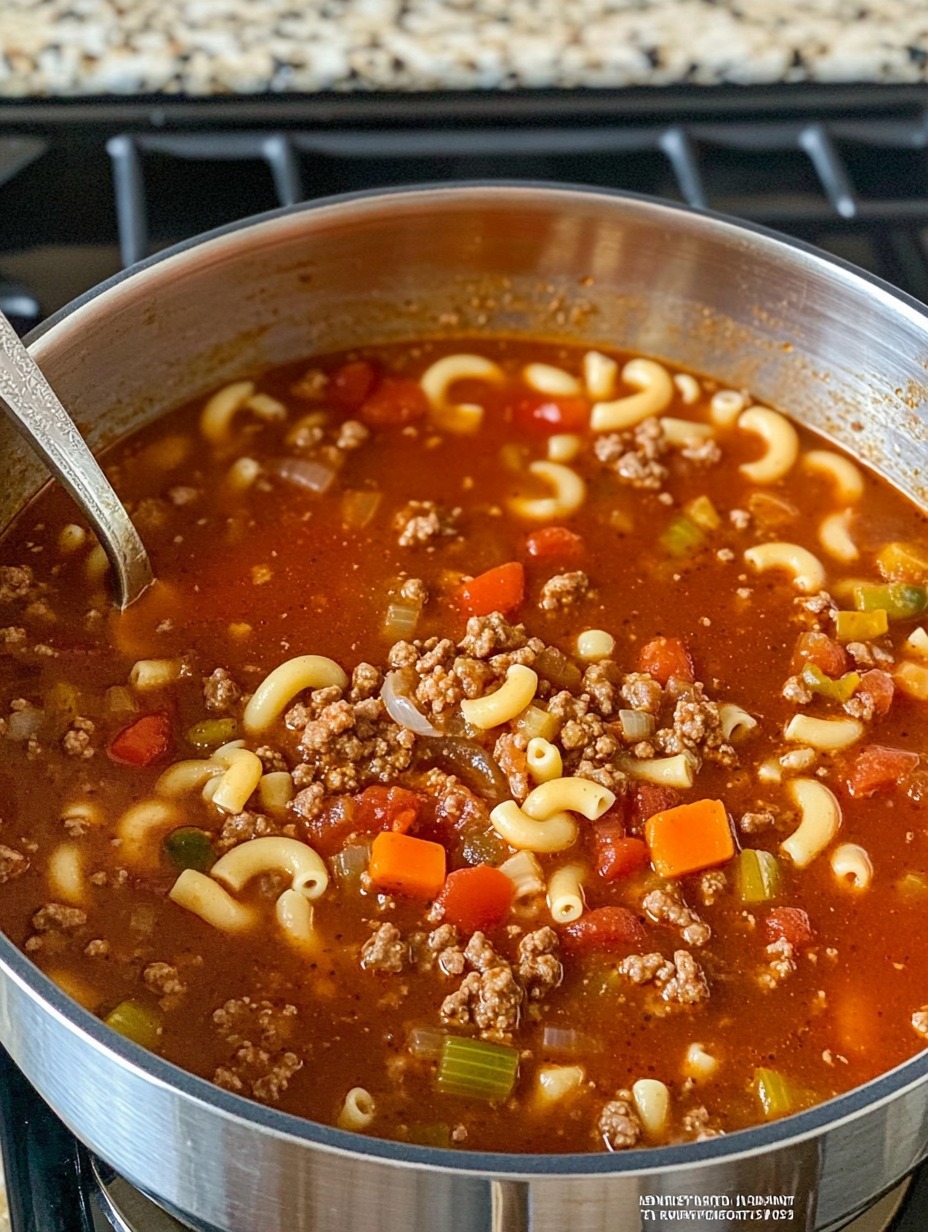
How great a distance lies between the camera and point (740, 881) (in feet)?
8.09

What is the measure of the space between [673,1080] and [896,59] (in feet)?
9.21

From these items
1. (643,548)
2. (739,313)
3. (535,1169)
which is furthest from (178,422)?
(535,1169)

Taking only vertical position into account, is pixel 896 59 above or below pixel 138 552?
above

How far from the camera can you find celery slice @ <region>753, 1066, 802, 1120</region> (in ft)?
7.25

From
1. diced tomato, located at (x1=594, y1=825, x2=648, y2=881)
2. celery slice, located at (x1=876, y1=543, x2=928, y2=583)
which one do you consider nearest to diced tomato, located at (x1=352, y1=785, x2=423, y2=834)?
diced tomato, located at (x1=594, y1=825, x2=648, y2=881)

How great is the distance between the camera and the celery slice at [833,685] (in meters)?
2.73

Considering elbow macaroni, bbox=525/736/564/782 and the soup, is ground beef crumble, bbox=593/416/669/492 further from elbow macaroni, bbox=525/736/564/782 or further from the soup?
elbow macaroni, bbox=525/736/564/782

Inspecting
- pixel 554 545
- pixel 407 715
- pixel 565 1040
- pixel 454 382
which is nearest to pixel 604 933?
pixel 565 1040

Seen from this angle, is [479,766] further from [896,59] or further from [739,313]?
[896,59]

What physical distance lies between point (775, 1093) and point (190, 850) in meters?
1.01

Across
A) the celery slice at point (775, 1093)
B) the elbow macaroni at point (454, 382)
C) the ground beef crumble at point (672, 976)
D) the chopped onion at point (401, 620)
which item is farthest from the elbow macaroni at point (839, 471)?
the celery slice at point (775, 1093)

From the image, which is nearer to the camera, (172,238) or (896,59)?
(172,238)

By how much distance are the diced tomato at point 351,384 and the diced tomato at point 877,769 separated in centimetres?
134

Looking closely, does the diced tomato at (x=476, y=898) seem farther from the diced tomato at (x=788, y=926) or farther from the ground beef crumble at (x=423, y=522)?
the ground beef crumble at (x=423, y=522)
